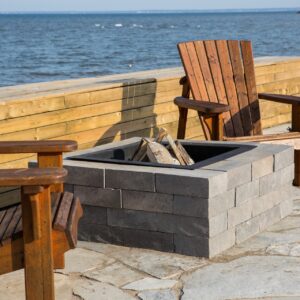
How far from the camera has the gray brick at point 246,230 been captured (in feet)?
14.1

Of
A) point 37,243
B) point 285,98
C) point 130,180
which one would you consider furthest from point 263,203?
point 37,243

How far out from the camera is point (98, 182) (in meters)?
4.31

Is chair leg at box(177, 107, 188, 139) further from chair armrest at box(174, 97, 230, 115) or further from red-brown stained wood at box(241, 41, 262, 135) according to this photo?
red-brown stained wood at box(241, 41, 262, 135)

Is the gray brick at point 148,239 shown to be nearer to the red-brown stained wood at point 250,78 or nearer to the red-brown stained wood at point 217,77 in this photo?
the red-brown stained wood at point 217,77

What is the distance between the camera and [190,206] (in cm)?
408

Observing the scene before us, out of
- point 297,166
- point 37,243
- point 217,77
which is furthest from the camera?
point 217,77

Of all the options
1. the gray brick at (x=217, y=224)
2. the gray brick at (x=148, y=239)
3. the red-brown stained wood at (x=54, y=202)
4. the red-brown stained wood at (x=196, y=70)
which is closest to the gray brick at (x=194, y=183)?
the gray brick at (x=217, y=224)

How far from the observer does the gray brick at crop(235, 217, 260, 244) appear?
14.1ft

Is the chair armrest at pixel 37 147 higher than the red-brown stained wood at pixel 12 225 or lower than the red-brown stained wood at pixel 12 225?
higher

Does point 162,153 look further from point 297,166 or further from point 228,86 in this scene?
point 228,86

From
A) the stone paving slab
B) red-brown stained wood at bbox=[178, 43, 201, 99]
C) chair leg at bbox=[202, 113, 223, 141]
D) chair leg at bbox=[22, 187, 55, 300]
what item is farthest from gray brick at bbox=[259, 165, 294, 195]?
chair leg at bbox=[22, 187, 55, 300]

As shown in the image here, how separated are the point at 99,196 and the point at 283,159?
1.00 m

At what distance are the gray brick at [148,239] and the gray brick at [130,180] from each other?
0.71 feet

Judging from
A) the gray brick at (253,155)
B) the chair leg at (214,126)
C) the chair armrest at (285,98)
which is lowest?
the gray brick at (253,155)
